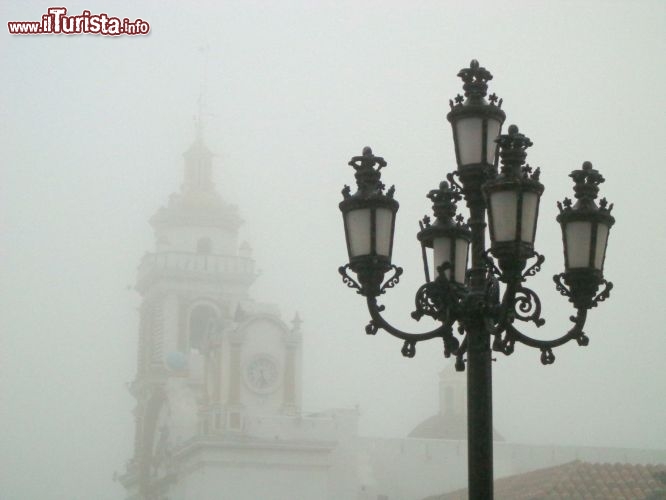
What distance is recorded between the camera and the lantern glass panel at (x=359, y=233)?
753 centimetres

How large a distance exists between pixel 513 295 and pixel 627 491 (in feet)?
64.4

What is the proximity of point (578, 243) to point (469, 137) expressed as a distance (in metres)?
0.95

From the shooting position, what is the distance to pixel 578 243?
7461 millimetres

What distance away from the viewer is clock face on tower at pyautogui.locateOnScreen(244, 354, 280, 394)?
41.3 meters

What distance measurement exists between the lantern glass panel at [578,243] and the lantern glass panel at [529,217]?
42cm

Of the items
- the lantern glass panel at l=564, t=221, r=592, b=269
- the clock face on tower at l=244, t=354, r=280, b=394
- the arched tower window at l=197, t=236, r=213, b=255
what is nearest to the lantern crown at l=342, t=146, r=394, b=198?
the lantern glass panel at l=564, t=221, r=592, b=269

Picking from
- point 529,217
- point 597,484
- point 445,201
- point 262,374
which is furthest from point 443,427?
point 529,217

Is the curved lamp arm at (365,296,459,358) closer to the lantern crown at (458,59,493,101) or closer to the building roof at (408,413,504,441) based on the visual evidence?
the lantern crown at (458,59,493,101)

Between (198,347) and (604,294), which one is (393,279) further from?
(198,347)

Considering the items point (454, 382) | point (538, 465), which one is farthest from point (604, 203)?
point (454, 382)

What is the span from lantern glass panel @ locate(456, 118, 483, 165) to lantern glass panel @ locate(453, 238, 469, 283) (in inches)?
21.0

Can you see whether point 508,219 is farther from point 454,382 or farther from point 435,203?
point 454,382

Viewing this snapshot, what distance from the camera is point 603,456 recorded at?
153ft

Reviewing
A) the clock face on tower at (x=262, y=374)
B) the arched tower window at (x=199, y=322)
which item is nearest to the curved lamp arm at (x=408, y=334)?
the clock face on tower at (x=262, y=374)
